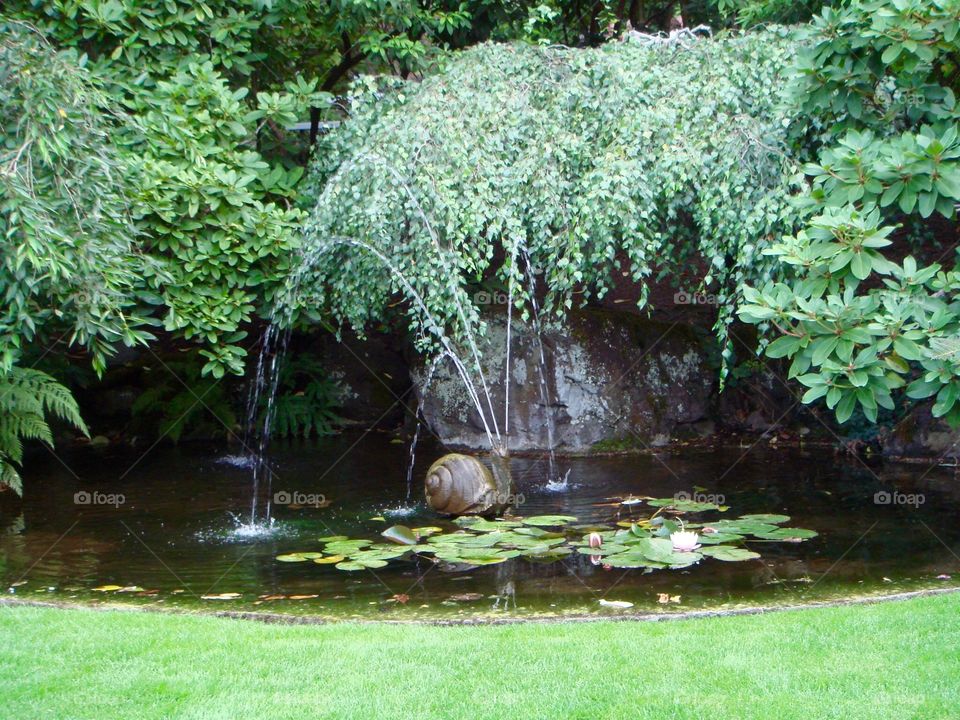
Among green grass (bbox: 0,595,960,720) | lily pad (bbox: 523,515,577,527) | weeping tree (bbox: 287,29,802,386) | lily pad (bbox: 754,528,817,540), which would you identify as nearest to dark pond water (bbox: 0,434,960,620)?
lily pad (bbox: 754,528,817,540)

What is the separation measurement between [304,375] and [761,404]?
21.3ft

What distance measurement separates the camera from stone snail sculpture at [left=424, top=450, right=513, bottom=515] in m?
8.41

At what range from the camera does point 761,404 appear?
12602mm

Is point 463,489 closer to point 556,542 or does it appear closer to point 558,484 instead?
point 556,542

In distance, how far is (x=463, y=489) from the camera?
27.7 feet

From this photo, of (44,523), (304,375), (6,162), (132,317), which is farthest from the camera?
(304,375)

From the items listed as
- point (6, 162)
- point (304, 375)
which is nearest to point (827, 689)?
point (6, 162)

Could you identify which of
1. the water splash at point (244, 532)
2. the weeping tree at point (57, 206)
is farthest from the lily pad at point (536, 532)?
the weeping tree at point (57, 206)

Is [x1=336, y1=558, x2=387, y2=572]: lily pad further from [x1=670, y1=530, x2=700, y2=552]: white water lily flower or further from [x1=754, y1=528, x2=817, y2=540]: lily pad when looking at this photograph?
[x1=754, y1=528, x2=817, y2=540]: lily pad

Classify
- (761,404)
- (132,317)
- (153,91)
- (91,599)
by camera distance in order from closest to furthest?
(91,599), (132,317), (153,91), (761,404)

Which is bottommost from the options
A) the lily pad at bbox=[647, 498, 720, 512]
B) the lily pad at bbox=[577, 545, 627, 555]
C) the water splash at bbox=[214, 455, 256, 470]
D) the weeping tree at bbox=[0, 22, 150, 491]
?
the lily pad at bbox=[577, 545, 627, 555]

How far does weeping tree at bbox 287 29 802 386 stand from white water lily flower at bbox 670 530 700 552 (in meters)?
1.79

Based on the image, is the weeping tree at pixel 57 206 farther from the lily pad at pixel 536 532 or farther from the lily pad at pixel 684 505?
the lily pad at pixel 684 505

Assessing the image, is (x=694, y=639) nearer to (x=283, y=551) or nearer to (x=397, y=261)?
(x=283, y=551)
